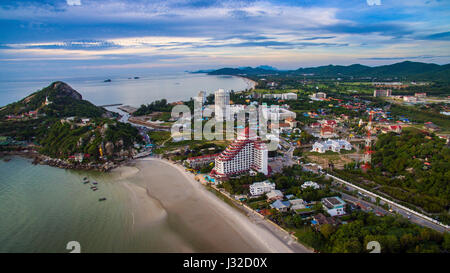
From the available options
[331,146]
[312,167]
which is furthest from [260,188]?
[331,146]

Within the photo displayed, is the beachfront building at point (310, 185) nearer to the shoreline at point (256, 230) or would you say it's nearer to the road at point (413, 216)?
the road at point (413, 216)

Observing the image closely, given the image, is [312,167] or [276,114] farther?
[276,114]

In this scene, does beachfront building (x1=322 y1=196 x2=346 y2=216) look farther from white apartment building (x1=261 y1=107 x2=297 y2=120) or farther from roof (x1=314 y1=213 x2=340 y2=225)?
white apartment building (x1=261 y1=107 x2=297 y2=120)

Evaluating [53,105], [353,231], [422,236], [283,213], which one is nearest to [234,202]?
[283,213]

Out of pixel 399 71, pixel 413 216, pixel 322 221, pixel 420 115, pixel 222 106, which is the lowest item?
pixel 413 216

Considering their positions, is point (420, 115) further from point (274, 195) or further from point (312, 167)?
point (274, 195)

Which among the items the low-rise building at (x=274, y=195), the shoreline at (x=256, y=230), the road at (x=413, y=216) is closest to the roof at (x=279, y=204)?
the low-rise building at (x=274, y=195)

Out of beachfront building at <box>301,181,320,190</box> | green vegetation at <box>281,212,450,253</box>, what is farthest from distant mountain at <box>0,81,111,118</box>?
green vegetation at <box>281,212,450,253</box>

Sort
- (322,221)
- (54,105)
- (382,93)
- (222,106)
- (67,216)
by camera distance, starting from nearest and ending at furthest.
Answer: (322,221)
(67,216)
(54,105)
(222,106)
(382,93)
